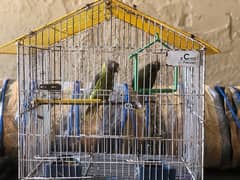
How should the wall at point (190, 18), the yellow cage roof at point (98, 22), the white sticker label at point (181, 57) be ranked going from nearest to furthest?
the white sticker label at point (181, 57)
the yellow cage roof at point (98, 22)
the wall at point (190, 18)

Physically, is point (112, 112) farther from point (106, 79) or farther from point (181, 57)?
point (181, 57)

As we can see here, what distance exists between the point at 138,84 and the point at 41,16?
2.22 ft

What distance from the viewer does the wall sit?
1.40 m

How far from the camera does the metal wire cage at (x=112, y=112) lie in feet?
2.61

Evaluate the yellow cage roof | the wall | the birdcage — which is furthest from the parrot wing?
the wall

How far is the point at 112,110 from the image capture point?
1015 millimetres

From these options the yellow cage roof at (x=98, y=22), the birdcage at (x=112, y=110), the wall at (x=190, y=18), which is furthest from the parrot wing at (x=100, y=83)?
the wall at (x=190, y=18)

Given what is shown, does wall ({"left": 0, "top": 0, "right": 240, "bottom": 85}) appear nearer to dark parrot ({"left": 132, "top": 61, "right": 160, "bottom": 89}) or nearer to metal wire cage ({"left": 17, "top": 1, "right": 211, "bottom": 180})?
metal wire cage ({"left": 17, "top": 1, "right": 211, "bottom": 180})

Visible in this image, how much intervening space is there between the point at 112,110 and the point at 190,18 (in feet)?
1.86

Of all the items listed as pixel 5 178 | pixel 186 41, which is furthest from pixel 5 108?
pixel 186 41

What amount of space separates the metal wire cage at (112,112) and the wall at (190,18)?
41cm

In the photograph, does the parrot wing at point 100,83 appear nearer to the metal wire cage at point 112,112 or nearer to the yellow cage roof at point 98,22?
the metal wire cage at point 112,112

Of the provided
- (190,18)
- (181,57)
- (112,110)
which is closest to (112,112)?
(112,110)

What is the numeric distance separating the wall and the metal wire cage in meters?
0.41
